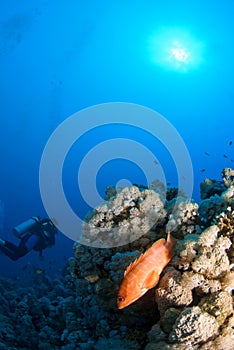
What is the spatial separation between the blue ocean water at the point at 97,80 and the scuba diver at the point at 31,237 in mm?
51679

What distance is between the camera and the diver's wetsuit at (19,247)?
12.0 meters

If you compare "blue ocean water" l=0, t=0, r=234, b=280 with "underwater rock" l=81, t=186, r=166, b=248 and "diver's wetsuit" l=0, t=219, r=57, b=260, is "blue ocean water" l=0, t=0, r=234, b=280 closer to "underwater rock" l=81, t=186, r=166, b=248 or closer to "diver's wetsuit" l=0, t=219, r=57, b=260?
"diver's wetsuit" l=0, t=219, r=57, b=260

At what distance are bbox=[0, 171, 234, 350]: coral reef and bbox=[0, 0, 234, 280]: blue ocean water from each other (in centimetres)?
6010

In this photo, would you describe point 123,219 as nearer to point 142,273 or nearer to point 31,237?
point 142,273

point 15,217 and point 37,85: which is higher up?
point 37,85

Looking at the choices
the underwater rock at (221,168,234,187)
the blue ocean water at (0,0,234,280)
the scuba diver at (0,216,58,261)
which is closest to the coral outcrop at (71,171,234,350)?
the underwater rock at (221,168,234,187)

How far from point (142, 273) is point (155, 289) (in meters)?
0.70

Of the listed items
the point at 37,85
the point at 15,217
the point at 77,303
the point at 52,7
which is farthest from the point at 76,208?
the point at 77,303

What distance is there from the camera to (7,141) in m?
91.4

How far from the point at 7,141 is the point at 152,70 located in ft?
156

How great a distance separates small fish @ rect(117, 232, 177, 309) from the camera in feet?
8.50

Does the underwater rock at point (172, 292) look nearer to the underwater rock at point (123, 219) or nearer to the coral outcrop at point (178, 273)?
the coral outcrop at point (178, 273)

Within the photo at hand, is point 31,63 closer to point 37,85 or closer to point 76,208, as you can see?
point 37,85

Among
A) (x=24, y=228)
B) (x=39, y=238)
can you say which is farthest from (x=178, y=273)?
(x=39, y=238)
